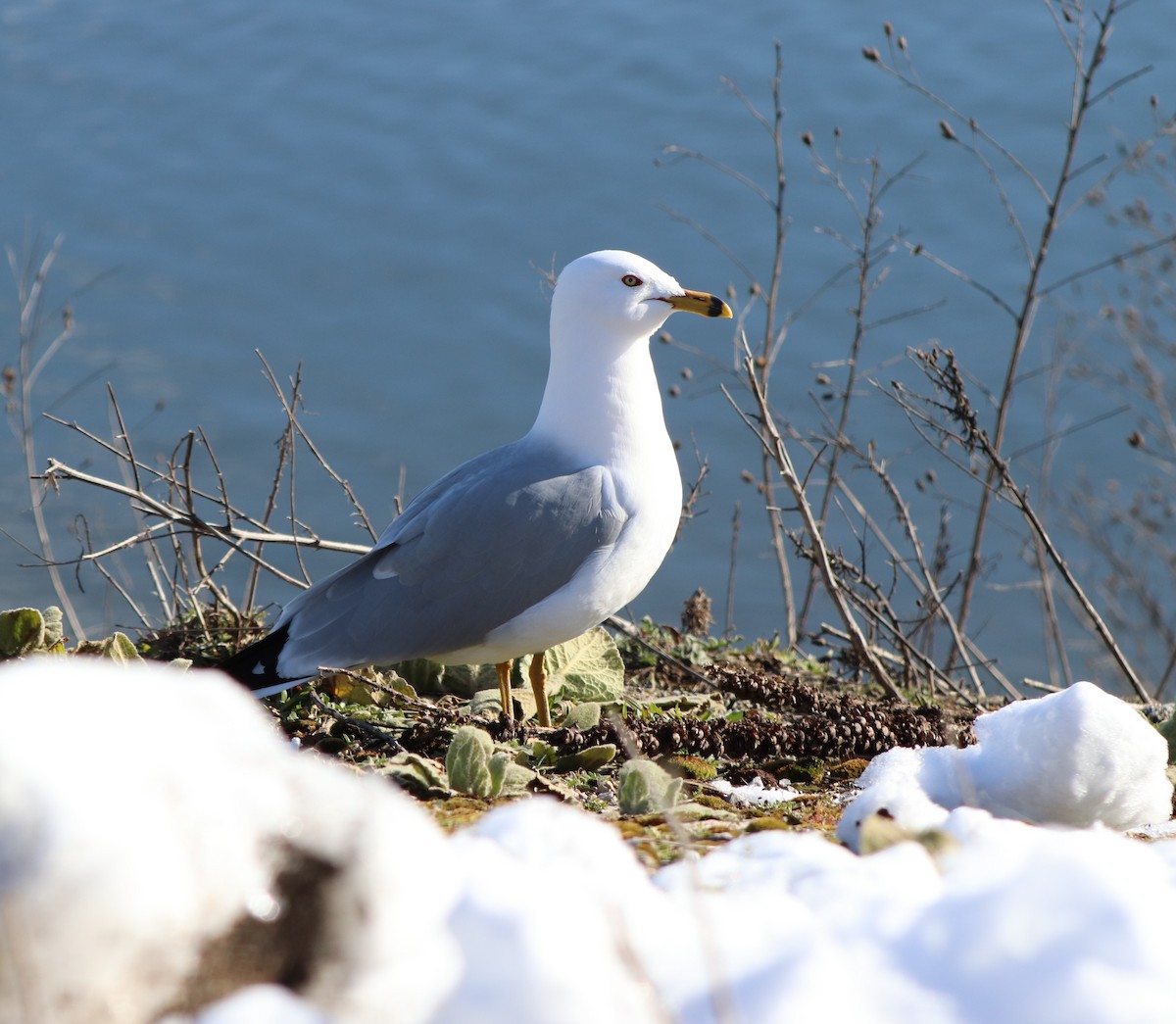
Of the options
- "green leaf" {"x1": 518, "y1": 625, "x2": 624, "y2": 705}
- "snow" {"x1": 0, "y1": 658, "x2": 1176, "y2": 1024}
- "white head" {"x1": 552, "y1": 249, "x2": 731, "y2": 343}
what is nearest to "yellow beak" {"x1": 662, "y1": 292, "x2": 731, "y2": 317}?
"white head" {"x1": 552, "y1": 249, "x2": 731, "y2": 343}

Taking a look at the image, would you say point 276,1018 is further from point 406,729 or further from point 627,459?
point 627,459

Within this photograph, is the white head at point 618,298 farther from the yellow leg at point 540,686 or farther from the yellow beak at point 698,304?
the yellow leg at point 540,686

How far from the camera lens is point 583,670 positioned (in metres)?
4.12

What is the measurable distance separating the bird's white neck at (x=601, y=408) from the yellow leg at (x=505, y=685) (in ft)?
1.95

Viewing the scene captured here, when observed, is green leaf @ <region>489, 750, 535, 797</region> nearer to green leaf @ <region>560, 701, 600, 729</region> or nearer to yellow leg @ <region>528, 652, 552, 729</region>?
green leaf @ <region>560, 701, 600, 729</region>

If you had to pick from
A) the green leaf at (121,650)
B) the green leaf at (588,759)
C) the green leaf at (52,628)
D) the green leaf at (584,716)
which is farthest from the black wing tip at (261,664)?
the green leaf at (588,759)

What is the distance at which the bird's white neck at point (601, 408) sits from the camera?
4004mm

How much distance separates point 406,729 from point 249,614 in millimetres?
1304

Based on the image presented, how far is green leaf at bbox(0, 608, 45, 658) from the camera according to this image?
3.38 m

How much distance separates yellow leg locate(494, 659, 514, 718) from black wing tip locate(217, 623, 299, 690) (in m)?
0.53

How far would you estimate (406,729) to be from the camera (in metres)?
3.37

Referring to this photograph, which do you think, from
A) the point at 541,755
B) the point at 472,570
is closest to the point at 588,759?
the point at 541,755

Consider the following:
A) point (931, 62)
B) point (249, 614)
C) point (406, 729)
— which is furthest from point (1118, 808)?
point (931, 62)

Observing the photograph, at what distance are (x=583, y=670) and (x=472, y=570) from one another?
1.65 ft
